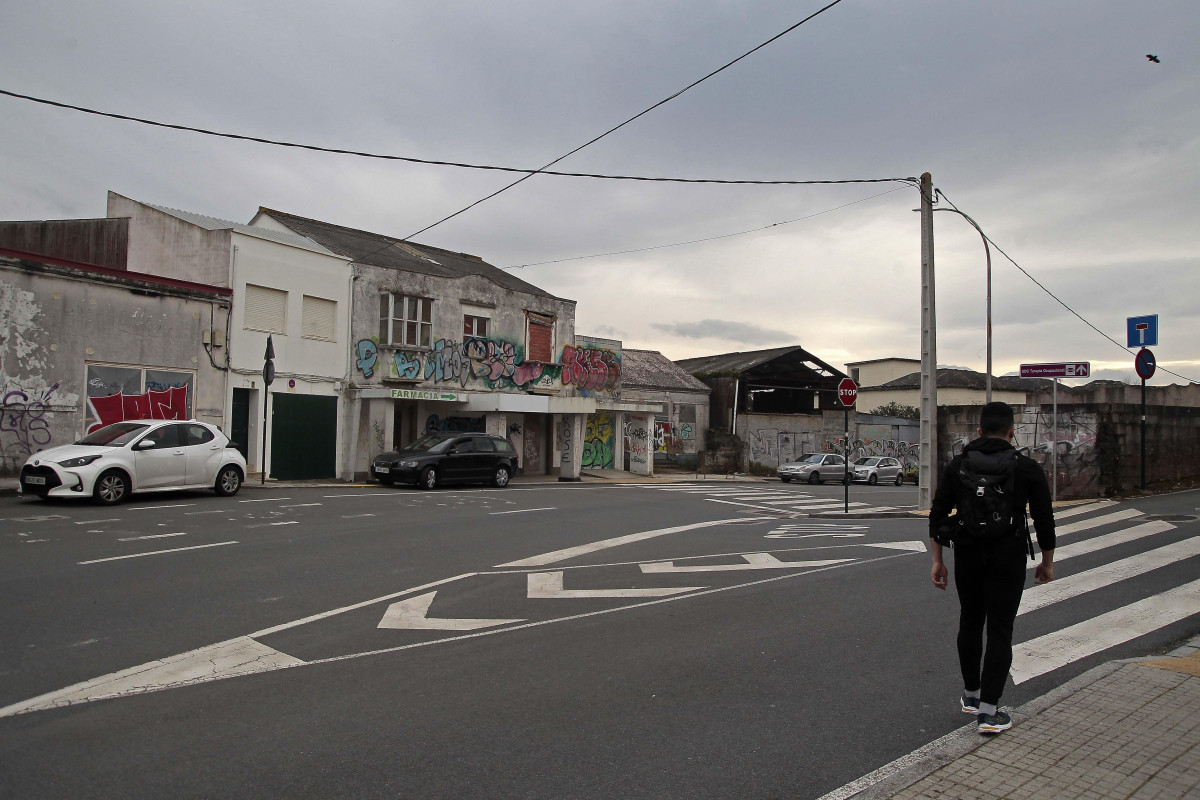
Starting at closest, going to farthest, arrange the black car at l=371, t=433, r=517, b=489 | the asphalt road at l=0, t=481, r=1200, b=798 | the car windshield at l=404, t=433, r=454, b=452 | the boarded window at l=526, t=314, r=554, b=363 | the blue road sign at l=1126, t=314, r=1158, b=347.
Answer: the asphalt road at l=0, t=481, r=1200, b=798
the blue road sign at l=1126, t=314, r=1158, b=347
the black car at l=371, t=433, r=517, b=489
the car windshield at l=404, t=433, r=454, b=452
the boarded window at l=526, t=314, r=554, b=363

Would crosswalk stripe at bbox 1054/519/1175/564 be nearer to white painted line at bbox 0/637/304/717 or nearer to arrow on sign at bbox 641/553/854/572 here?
arrow on sign at bbox 641/553/854/572

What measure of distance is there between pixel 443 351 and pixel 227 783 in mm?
23106

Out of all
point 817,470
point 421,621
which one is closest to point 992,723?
point 421,621

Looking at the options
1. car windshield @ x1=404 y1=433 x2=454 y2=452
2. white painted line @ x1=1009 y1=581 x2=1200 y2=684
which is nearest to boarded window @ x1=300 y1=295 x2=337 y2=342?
car windshield @ x1=404 y1=433 x2=454 y2=452

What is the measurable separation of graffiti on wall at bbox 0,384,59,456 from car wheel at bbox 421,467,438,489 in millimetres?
8010

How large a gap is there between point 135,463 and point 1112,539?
15.4 meters

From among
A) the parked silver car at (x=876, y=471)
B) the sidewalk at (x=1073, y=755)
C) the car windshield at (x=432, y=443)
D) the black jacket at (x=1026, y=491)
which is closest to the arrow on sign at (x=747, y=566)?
the sidewalk at (x=1073, y=755)

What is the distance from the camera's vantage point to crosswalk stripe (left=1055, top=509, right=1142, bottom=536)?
1288 cm

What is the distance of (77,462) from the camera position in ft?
44.5

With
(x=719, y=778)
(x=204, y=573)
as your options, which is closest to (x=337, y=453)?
(x=204, y=573)

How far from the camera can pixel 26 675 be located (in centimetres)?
530

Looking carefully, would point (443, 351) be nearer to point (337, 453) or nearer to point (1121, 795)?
point (337, 453)

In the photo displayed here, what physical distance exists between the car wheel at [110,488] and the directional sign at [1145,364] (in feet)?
63.8

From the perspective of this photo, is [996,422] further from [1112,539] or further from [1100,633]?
[1112,539]
